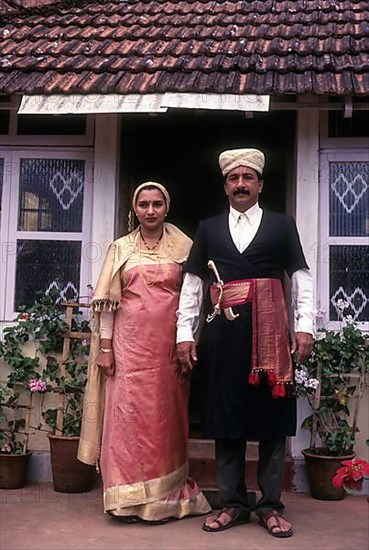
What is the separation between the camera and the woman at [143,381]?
13.3 feet

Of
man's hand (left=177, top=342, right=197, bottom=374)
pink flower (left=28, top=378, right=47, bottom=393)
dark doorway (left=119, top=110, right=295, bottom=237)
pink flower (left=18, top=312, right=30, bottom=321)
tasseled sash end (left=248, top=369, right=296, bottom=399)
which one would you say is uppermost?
dark doorway (left=119, top=110, right=295, bottom=237)

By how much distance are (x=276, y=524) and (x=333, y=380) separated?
1.30 m

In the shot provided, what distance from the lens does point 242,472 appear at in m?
3.98

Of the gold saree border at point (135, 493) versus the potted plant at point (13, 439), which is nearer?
the gold saree border at point (135, 493)

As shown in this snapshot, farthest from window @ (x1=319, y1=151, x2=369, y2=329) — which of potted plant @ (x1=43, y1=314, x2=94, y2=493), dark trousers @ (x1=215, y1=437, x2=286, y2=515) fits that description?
potted plant @ (x1=43, y1=314, x2=94, y2=493)

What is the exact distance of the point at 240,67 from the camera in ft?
15.4

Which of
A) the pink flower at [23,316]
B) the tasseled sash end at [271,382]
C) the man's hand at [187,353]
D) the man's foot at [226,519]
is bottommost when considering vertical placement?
the man's foot at [226,519]

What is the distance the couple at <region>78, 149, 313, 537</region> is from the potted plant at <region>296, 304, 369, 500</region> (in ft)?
2.67

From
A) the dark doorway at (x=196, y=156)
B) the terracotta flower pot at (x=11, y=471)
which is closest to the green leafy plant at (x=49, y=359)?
the terracotta flower pot at (x=11, y=471)

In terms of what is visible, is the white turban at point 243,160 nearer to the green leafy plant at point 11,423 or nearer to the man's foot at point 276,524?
the man's foot at point 276,524

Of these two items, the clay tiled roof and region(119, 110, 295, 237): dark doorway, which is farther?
region(119, 110, 295, 237): dark doorway

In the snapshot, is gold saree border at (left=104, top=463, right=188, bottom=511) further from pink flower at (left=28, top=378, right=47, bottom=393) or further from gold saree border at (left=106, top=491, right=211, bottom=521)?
pink flower at (left=28, top=378, right=47, bottom=393)

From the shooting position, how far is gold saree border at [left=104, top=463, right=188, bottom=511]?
13.1ft

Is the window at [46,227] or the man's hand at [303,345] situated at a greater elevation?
the window at [46,227]
